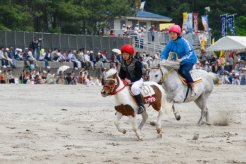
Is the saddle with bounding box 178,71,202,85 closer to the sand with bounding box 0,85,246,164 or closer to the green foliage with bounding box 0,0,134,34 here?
the sand with bounding box 0,85,246,164

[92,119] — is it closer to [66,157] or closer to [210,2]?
[66,157]

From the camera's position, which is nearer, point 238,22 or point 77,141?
point 77,141

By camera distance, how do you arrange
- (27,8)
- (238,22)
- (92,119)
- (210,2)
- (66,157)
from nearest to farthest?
(66,157), (92,119), (27,8), (238,22), (210,2)

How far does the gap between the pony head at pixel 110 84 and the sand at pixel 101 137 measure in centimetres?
83

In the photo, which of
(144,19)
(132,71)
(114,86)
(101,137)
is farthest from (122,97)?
(144,19)

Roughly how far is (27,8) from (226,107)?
31.6m

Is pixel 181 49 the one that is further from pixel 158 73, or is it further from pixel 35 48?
pixel 35 48

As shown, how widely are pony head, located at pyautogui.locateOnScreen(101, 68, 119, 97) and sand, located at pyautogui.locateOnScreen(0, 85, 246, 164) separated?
827 mm

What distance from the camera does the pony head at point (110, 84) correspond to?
1316 centimetres

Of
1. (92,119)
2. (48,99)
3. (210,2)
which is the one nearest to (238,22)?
(210,2)

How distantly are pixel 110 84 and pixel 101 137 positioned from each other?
1006mm

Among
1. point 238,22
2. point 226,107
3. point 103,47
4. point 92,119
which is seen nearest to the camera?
point 92,119

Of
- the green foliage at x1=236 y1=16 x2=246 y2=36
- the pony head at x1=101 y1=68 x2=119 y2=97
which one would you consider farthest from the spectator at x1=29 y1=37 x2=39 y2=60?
the green foliage at x1=236 y1=16 x2=246 y2=36

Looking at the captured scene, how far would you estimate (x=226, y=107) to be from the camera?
21.5 m
